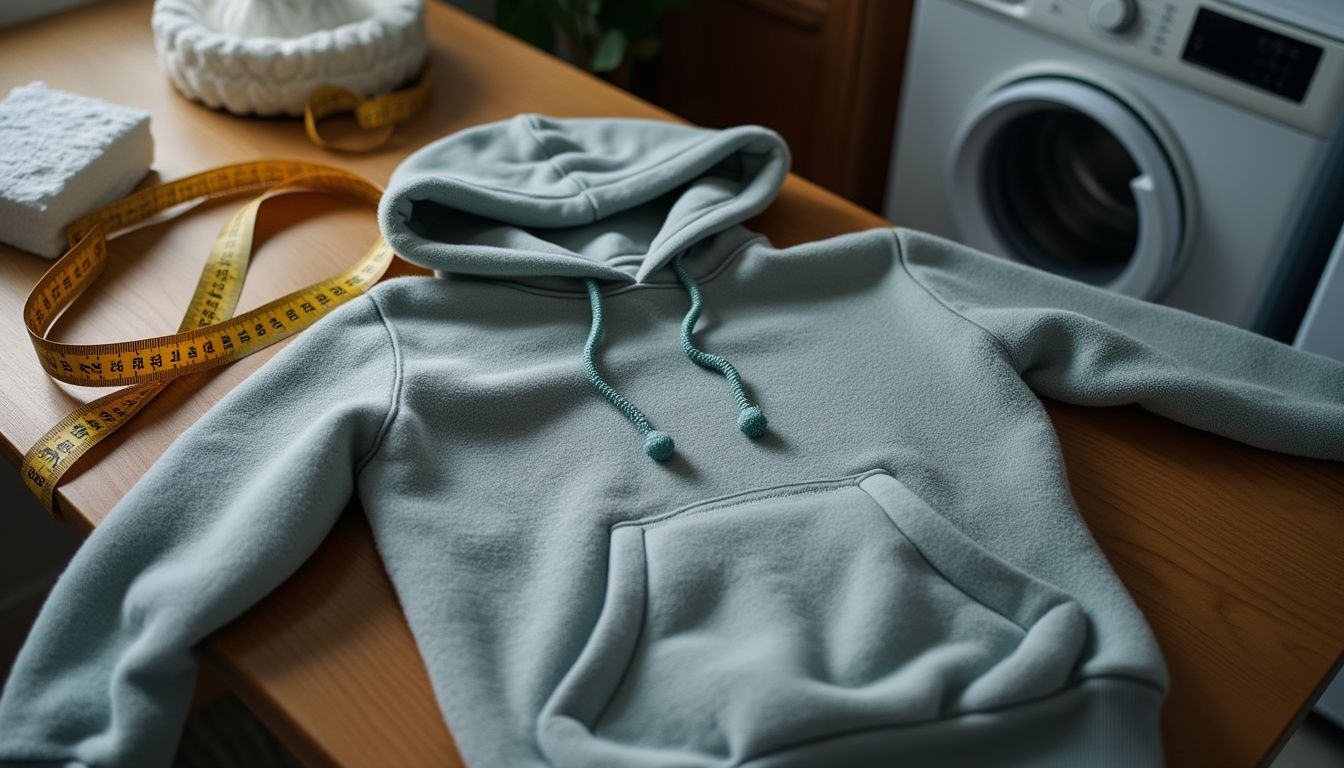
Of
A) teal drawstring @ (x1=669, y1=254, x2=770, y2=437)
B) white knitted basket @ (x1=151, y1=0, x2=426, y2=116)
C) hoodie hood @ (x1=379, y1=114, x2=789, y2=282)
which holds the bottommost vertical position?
teal drawstring @ (x1=669, y1=254, x2=770, y2=437)

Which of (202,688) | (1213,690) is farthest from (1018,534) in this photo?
(202,688)

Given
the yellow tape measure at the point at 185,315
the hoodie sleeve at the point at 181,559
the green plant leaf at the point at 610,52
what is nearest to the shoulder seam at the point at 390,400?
the hoodie sleeve at the point at 181,559

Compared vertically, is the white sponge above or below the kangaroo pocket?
above

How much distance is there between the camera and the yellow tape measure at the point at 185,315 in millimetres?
1039

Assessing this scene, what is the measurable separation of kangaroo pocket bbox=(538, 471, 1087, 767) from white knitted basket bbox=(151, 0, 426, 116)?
83cm

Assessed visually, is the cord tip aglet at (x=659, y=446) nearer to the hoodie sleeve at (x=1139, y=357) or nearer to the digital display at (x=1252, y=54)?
the hoodie sleeve at (x=1139, y=357)

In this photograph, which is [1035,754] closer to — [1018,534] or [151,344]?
[1018,534]

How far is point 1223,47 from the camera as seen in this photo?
158 cm

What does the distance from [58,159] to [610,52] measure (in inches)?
40.9

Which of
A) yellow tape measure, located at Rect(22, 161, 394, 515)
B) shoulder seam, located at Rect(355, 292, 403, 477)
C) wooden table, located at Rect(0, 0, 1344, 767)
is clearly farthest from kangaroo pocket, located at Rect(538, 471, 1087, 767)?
yellow tape measure, located at Rect(22, 161, 394, 515)

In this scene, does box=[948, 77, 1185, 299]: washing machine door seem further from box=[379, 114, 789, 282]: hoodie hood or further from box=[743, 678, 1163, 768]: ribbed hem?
box=[743, 678, 1163, 768]: ribbed hem

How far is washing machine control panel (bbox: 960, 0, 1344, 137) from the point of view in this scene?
149 cm

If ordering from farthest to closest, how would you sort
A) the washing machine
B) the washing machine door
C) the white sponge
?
the washing machine door < the washing machine < the white sponge

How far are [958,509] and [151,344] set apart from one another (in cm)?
77
